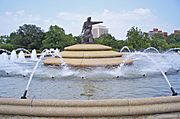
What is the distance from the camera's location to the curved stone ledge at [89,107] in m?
4.31

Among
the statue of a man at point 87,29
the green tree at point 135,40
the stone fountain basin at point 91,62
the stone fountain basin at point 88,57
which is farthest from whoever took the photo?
the green tree at point 135,40

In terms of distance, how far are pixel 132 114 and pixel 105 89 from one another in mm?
2559

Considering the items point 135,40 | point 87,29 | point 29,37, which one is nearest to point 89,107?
point 87,29

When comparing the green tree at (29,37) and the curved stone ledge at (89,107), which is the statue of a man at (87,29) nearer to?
the curved stone ledge at (89,107)

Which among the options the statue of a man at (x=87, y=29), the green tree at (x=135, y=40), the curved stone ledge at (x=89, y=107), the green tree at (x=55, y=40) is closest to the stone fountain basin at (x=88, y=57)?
the statue of a man at (x=87, y=29)

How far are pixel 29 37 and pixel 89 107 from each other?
154 feet

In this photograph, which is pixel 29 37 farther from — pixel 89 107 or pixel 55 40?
pixel 89 107

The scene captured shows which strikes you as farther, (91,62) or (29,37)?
(29,37)

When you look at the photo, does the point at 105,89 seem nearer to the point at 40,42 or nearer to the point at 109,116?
the point at 109,116

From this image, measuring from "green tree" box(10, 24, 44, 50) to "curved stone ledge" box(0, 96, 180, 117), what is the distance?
43.5m

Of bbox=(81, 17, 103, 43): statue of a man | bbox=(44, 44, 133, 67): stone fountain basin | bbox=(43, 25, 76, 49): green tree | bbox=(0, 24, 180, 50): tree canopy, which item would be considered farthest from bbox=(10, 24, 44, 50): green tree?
bbox=(44, 44, 133, 67): stone fountain basin

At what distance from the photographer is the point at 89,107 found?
4.32m

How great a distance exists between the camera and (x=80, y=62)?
12.7m

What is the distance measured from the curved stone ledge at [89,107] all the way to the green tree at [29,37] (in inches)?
1715
